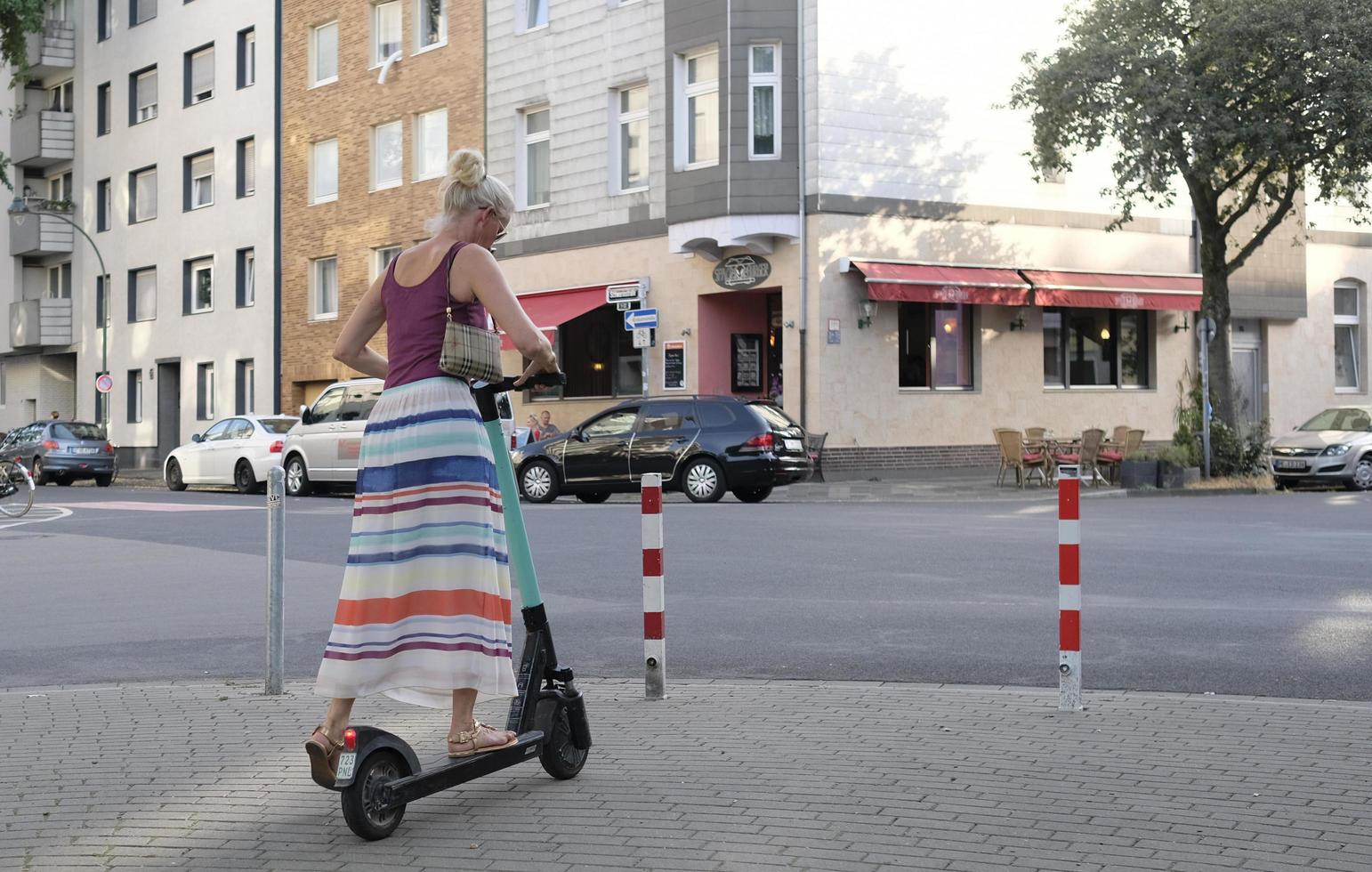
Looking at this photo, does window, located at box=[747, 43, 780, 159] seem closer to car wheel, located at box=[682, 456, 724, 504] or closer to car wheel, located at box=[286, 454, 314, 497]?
car wheel, located at box=[682, 456, 724, 504]

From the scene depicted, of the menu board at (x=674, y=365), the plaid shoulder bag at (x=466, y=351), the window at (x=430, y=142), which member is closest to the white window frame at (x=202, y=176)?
the window at (x=430, y=142)

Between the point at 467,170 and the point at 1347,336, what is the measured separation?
3660 cm

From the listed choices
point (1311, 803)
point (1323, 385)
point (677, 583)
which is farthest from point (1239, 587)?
point (1323, 385)

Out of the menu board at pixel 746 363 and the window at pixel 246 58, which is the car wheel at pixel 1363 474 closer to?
the menu board at pixel 746 363

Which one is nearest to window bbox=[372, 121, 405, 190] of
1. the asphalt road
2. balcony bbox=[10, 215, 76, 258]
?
balcony bbox=[10, 215, 76, 258]

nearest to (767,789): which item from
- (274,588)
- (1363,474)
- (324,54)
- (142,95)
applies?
(274,588)

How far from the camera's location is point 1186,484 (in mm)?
24750

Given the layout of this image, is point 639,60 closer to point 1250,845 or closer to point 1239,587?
point 1239,587

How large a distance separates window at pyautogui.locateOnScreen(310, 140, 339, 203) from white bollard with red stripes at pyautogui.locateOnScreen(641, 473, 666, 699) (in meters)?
33.8

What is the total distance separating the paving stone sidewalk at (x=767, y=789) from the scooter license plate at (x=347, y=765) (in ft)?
0.77

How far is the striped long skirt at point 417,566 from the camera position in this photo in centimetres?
473

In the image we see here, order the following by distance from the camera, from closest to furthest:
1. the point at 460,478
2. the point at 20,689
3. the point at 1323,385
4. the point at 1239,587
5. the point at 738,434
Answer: the point at 460,478 < the point at 20,689 < the point at 1239,587 < the point at 738,434 < the point at 1323,385

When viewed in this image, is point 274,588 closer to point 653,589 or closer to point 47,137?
→ point 653,589

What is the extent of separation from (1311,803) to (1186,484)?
20.7m
